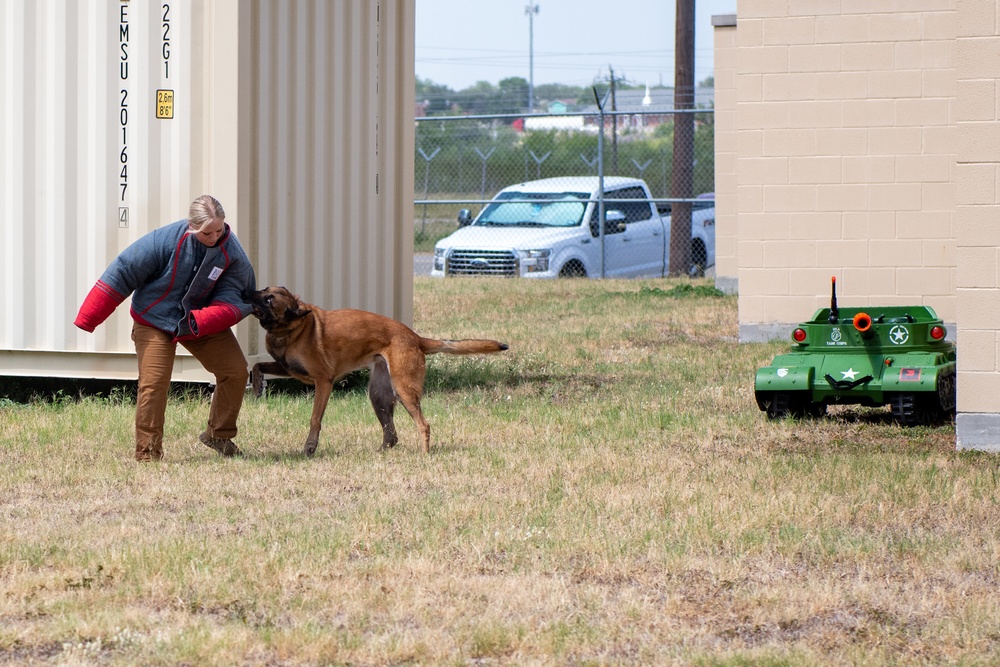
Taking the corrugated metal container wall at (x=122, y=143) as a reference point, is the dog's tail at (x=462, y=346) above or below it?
below

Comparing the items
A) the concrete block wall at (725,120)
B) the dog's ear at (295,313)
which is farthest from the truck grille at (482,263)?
the dog's ear at (295,313)

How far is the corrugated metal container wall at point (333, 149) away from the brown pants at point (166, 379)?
2217mm

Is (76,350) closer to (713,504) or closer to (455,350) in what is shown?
(455,350)

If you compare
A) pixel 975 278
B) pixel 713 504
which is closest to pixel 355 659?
pixel 713 504

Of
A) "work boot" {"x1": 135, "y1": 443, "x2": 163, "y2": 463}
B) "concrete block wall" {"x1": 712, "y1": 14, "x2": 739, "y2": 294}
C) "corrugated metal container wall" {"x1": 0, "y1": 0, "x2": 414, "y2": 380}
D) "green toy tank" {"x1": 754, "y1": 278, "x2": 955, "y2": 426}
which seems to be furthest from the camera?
"concrete block wall" {"x1": 712, "y1": 14, "x2": 739, "y2": 294}

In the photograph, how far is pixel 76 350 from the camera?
10.3m

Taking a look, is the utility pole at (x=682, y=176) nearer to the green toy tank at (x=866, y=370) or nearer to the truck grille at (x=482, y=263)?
the truck grille at (x=482, y=263)

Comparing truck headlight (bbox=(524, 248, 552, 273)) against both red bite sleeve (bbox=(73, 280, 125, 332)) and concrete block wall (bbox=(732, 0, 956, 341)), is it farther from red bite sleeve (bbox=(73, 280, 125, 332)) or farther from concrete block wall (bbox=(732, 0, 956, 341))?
red bite sleeve (bbox=(73, 280, 125, 332))

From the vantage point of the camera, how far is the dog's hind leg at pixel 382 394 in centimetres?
850

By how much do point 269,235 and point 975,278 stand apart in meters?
4.89

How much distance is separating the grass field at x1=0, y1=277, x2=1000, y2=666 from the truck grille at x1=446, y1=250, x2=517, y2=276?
13232mm

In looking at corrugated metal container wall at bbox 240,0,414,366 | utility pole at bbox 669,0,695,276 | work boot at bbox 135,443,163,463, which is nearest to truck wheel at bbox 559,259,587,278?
utility pole at bbox 669,0,695,276

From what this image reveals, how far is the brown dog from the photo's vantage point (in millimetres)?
8289

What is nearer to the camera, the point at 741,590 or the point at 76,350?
the point at 741,590
